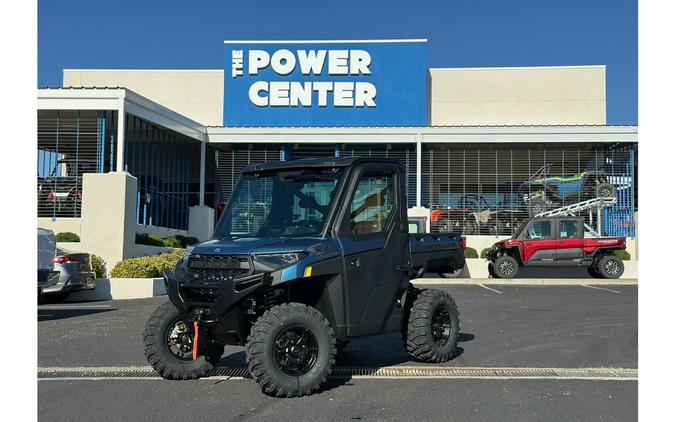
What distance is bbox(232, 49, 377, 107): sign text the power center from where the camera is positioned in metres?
31.6

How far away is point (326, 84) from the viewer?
104 feet

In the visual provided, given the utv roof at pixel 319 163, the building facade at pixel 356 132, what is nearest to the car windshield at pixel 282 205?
the utv roof at pixel 319 163

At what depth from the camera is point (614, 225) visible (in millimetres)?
28969

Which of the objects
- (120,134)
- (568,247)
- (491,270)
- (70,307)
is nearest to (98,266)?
(70,307)

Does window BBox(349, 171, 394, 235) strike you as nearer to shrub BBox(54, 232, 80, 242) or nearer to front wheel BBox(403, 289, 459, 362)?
front wheel BBox(403, 289, 459, 362)

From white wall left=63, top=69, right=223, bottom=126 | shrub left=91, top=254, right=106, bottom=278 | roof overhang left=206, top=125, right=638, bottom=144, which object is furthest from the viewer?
white wall left=63, top=69, right=223, bottom=126

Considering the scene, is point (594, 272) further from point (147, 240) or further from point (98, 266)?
point (98, 266)

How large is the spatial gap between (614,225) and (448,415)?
26.1m

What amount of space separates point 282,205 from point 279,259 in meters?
1.00

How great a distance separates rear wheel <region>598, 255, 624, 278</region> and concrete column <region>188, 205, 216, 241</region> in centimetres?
1562

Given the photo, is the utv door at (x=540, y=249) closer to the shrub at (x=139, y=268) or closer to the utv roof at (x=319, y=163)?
the shrub at (x=139, y=268)

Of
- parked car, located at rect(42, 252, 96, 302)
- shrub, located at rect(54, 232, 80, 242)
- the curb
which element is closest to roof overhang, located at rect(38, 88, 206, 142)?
shrub, located at rect(54, 232, 80, 242)

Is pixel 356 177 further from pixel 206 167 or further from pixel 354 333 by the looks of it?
pixel 206 167

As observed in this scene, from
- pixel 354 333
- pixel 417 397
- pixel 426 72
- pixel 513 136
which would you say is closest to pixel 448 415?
pixel 417 397
